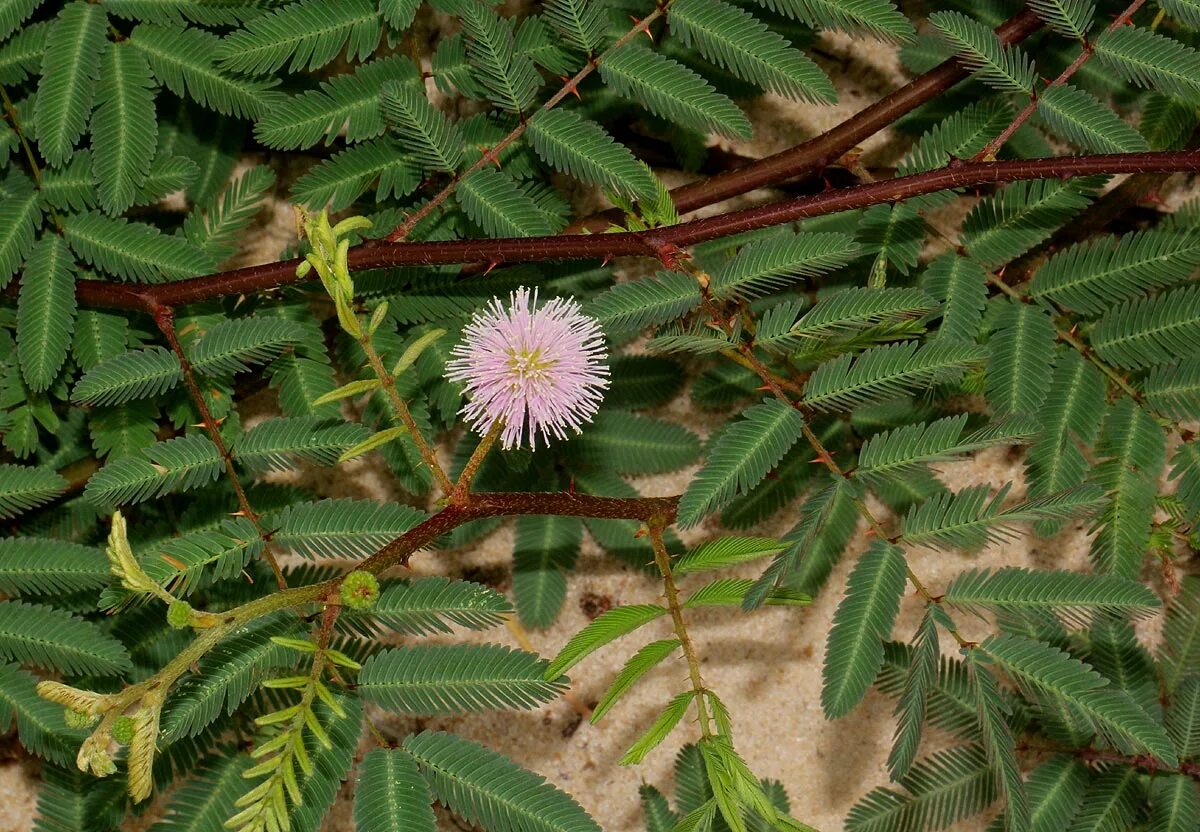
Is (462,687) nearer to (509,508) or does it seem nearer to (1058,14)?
(509,508)

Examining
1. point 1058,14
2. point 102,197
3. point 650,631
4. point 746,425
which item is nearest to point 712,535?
point 650,631

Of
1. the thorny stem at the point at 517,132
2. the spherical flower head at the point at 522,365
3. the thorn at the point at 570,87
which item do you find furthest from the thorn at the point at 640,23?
the spherical flower head at the point at 522,365

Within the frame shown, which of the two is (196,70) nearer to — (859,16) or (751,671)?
(859,16)

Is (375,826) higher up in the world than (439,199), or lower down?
lower down

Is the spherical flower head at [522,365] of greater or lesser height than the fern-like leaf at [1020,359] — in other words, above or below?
below

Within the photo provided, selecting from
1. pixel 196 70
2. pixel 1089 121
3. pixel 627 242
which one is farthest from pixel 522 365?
pixel 1089 121

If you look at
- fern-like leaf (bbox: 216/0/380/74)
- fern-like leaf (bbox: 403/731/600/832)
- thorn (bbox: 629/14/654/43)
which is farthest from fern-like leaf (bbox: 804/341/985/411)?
fern-like leaf (bbox: 216/0/380/74)

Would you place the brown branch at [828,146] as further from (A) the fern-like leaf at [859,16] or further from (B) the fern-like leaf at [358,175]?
(B) the fern-like leaf at [358,175]
